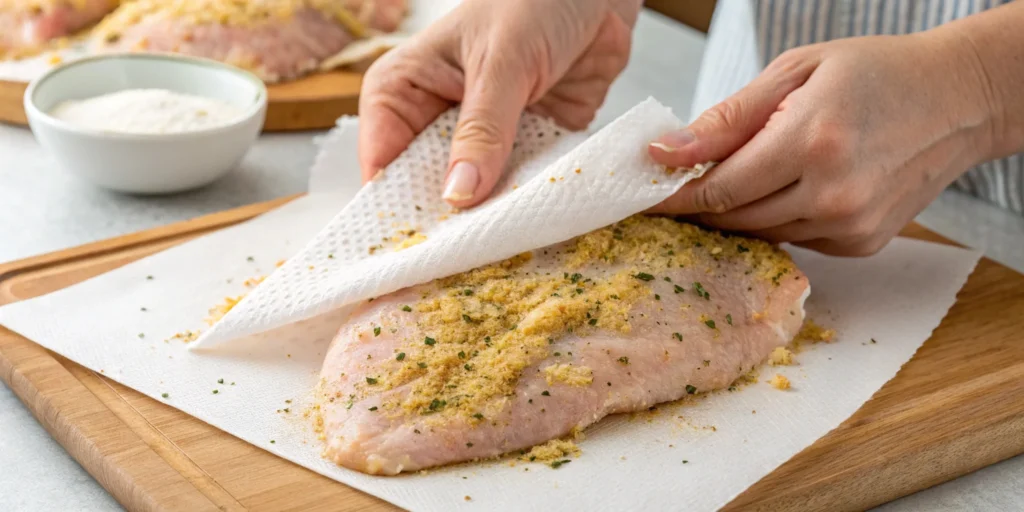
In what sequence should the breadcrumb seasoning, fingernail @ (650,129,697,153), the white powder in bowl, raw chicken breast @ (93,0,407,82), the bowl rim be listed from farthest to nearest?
raw chicken breast @ (93,0,407,82)
the white powder in bowl
the bowl rim
fingernail @ (650,129,697,153)
the breadcrumb seasoning

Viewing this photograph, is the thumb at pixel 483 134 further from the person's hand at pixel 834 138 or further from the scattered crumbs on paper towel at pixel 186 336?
the scattered crumbs on paper towel at pixel 186 336

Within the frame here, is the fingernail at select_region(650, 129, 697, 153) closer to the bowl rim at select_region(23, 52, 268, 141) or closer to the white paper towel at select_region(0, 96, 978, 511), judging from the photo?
the white paper towel at select_region(0, 96, 978, 511)

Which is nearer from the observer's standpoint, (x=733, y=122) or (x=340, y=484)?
(x=340, y=484)

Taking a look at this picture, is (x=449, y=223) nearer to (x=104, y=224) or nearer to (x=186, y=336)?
(x=186, y=336)

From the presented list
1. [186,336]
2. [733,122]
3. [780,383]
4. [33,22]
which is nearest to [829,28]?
[733,122]

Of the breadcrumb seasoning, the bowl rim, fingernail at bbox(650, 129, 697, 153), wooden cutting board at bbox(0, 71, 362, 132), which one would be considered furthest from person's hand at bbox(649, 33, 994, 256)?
wooden cutting board at bbox(0, 71, 362, 132)

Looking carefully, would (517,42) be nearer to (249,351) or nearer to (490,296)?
(490,296)
